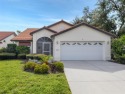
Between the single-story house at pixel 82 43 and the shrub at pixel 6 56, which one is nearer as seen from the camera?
the single-story house at pixel 82 43

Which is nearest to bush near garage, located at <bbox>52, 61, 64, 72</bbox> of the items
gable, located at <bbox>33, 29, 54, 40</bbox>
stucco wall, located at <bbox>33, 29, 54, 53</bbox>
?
stucco wall, located at <bbox>33, 29, 54, 53</bbox>

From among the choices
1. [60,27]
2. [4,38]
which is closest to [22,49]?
[60,27]

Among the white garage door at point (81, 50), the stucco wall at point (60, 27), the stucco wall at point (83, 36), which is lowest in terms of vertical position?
the white garage door at point (81, 50)

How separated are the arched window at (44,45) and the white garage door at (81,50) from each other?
355cm

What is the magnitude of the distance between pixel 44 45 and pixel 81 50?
5.72 metres

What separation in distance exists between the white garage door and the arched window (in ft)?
11.6

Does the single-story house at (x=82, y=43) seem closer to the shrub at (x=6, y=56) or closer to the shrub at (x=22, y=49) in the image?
the shrub at (x=22, y=49)

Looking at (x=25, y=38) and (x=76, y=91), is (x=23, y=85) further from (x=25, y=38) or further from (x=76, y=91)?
(x=25, y=38)

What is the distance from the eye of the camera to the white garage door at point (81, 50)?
75.0ft

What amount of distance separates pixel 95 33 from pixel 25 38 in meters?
10.9

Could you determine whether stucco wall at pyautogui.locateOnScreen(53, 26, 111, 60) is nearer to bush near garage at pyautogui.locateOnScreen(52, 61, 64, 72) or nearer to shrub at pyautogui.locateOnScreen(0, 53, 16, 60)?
shrub at pyautogui.locateOnScreen(0, 53, 16, 60)

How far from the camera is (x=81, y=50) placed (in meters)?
23.0

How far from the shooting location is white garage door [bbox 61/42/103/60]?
22.9 m

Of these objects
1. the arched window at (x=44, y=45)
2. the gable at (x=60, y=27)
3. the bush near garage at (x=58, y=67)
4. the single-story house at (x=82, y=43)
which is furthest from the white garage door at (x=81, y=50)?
the bush near garage at (x=58, y=67)
